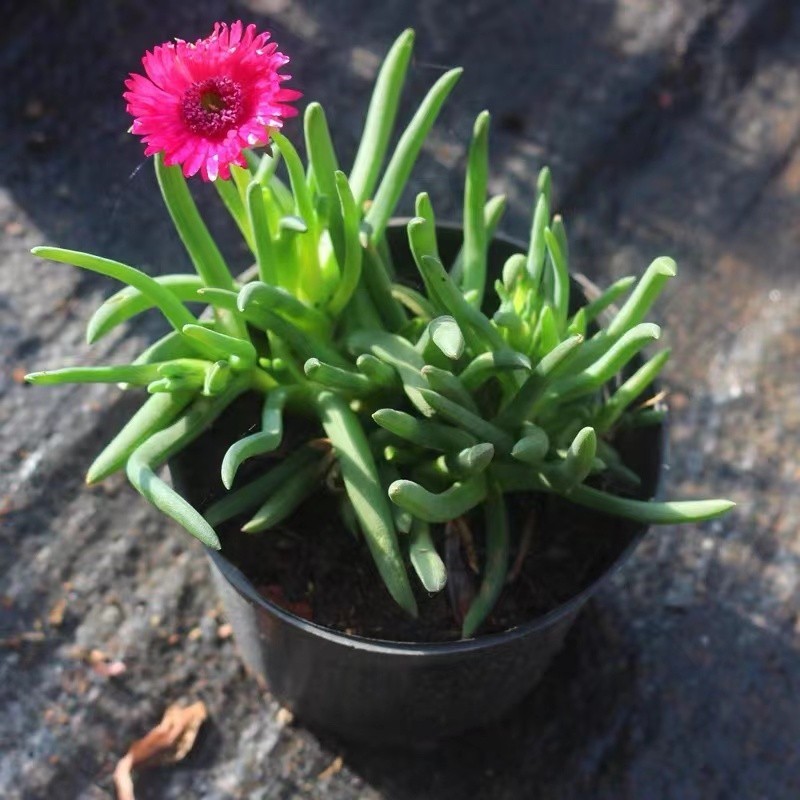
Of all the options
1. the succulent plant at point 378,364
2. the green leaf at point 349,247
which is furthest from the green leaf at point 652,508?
the green leaf at point 349,247

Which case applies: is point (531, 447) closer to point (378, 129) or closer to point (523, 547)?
point (523, 547)

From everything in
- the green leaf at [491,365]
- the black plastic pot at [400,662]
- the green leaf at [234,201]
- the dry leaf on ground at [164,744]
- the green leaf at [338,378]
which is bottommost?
the dry leaf on ground at [164,744]

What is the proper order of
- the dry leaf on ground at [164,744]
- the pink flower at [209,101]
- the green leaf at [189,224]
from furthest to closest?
the dry leaf on ground at [164,744] → the green leaf at [189,224] → the pink flower at [209,101]

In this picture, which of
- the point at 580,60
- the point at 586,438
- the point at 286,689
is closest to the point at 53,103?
the point at 580,60

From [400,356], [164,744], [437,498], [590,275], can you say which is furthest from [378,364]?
[590,275]

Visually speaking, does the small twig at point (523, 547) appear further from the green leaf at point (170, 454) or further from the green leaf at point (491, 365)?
the green leaf at point (170, 454)

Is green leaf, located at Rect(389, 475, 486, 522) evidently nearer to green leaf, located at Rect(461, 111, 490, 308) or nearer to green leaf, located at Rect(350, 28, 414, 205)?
green leaf, located at Rect(461, 111, 490, 308)

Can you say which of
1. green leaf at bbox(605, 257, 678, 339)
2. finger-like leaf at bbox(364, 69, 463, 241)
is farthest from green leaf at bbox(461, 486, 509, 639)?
finger-like leaf at bbox(364, 69, 463, 241)
